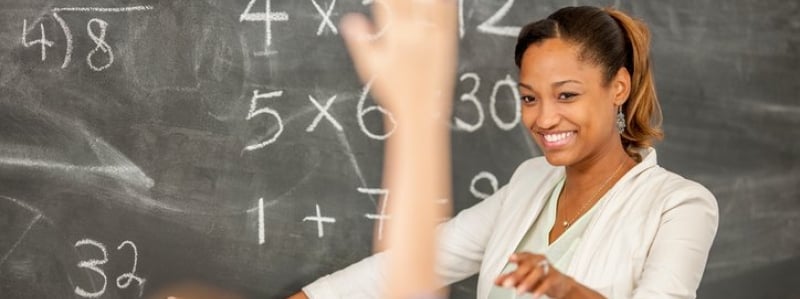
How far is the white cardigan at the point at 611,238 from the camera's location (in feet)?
5.36

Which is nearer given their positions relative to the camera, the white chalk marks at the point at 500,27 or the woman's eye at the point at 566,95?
the woman's eye at the point at 566,95

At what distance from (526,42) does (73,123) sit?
0.96 m

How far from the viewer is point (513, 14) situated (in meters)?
2.19

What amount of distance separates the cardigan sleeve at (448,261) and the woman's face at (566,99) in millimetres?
265

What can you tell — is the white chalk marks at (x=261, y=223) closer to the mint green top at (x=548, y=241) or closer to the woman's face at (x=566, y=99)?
the mint green top at (x=548, y=241)

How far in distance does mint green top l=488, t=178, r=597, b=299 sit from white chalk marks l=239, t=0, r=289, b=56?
64cm

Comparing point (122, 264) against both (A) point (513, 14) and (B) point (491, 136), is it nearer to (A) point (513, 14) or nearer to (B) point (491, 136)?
(B) point (491, 136)

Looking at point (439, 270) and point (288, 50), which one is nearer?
point (439, 270)

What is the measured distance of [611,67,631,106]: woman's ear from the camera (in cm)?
177

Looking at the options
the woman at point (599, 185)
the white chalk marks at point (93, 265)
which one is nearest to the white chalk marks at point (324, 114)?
the woman at point (599, 185)

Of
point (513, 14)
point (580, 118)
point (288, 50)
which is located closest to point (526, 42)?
point (580, 118)

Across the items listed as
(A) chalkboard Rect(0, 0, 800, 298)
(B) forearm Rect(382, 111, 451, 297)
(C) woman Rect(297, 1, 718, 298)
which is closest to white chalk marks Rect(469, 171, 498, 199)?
(A) chalkboard Rect(0, 0, 800, 298)

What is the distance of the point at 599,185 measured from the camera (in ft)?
6.10

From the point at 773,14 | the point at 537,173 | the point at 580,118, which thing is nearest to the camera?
the point at 580,118
